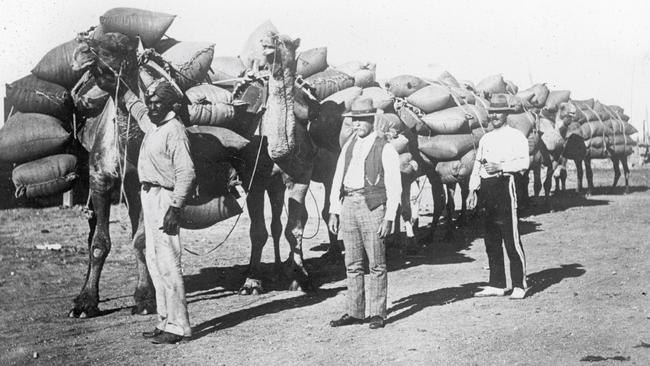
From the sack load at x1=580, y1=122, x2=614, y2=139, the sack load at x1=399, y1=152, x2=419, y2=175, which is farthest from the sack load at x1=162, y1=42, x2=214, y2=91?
the sack load at x1=580, y1=122, x2=614, y2=139

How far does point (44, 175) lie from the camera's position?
28.8ft

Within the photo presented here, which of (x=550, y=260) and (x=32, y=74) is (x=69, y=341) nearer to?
(x=32, y=74)

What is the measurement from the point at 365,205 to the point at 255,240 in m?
2.81

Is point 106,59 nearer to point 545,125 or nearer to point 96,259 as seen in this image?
point 96,259

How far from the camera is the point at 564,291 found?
8336 millimetres

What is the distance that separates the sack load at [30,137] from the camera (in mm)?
8672

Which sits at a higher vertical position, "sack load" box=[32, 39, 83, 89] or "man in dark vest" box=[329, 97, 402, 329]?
"sack load" box=[32, 39, 83, 89]

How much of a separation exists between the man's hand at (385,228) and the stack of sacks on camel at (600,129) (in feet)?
45.2

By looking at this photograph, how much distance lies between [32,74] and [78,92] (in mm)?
758

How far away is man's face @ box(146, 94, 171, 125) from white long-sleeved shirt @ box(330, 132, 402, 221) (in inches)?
70.3

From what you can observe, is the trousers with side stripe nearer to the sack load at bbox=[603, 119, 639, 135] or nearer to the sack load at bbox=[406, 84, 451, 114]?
the sack load at bbox=[406, 84, 451, 114]

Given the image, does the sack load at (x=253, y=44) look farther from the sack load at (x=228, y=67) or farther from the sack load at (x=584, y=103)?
the sack load at (x=584, y=103)

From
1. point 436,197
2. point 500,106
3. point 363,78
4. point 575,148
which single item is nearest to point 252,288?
point 500,106

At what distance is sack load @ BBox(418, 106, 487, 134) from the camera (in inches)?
505
